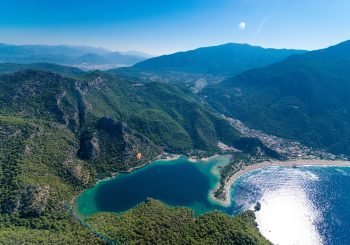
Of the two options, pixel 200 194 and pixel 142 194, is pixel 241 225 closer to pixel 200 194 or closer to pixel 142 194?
pixel 200 194

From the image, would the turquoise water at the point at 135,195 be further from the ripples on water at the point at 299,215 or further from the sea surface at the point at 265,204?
the ripples on water at the point at 299,215

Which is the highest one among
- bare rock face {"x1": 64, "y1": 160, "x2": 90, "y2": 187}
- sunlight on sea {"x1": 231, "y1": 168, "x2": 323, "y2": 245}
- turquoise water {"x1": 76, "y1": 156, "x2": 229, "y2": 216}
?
bare rock face {"x1": 64, "y1": 160, "x2": 90, "y2": 187}

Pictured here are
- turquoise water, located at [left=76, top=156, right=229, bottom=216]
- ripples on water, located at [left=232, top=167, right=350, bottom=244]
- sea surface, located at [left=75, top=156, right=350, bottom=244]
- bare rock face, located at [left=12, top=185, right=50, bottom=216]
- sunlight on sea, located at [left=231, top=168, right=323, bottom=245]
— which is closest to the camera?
bare rock face, located at [left=12, top=185, right=50, bottom=216]

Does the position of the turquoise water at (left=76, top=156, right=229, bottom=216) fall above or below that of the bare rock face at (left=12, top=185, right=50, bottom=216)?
below

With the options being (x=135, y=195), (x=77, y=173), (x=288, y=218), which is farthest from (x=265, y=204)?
(x=77, y=173)

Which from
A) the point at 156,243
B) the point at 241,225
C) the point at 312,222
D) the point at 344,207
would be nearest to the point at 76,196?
the point at 156,243

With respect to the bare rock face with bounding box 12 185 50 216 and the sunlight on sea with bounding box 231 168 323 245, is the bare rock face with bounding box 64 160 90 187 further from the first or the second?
the sunlight on sea with bounding box 231 168 323 245

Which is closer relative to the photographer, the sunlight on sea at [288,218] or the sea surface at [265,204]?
the sunlight on sea at [288,218]

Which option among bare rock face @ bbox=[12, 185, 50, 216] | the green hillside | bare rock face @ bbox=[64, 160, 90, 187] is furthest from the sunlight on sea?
bare rock face @ bbox=[12, 185, 50, 216]

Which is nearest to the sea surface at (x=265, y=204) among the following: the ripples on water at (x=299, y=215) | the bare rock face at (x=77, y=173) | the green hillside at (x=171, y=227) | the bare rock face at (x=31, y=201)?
the ripples on water at (x=299, y=215)

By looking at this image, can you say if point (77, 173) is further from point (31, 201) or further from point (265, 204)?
point (265, 204)

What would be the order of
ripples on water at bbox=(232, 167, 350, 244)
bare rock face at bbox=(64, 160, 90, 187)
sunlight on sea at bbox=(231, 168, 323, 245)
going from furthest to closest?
bare rock face at bbox=(64, 160, 90, 187) → ripples on water at bbox=(232, 167, 350, 244) → sunlight on sea at bbox=(231, 168, 323, 245)
